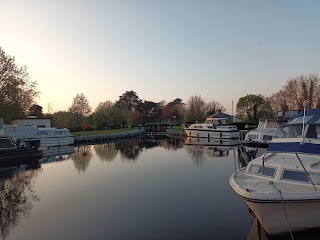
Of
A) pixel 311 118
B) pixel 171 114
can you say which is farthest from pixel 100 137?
pixel 171 114

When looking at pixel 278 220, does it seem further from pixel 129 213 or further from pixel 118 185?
pixel 118 185

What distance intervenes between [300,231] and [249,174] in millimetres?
2737

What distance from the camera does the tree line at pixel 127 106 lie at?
42.1 m

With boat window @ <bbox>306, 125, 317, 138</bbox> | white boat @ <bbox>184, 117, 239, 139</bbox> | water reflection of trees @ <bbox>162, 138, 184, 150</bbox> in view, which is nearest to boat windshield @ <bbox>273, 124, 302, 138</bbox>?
boat window @ <bbox>306, 125, 317, 138</bbox>

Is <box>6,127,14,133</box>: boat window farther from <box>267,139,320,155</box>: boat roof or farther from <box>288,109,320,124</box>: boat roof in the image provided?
<box>288,109,320,124</box>: boat roof

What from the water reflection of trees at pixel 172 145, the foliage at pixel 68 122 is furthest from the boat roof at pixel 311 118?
the foliage at pixel 68 122

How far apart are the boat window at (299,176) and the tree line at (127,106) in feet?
128

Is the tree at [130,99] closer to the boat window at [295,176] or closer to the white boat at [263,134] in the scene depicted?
the white boat at [263,134]

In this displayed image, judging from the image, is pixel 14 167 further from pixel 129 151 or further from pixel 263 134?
pixel 263 134

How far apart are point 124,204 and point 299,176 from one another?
7785 millimetres

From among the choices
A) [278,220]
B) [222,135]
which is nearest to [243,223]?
[278,220]

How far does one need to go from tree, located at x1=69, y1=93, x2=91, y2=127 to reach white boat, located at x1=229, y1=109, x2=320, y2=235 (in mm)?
59602

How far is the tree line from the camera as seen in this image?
42072 millimetres

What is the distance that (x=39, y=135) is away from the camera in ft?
124
